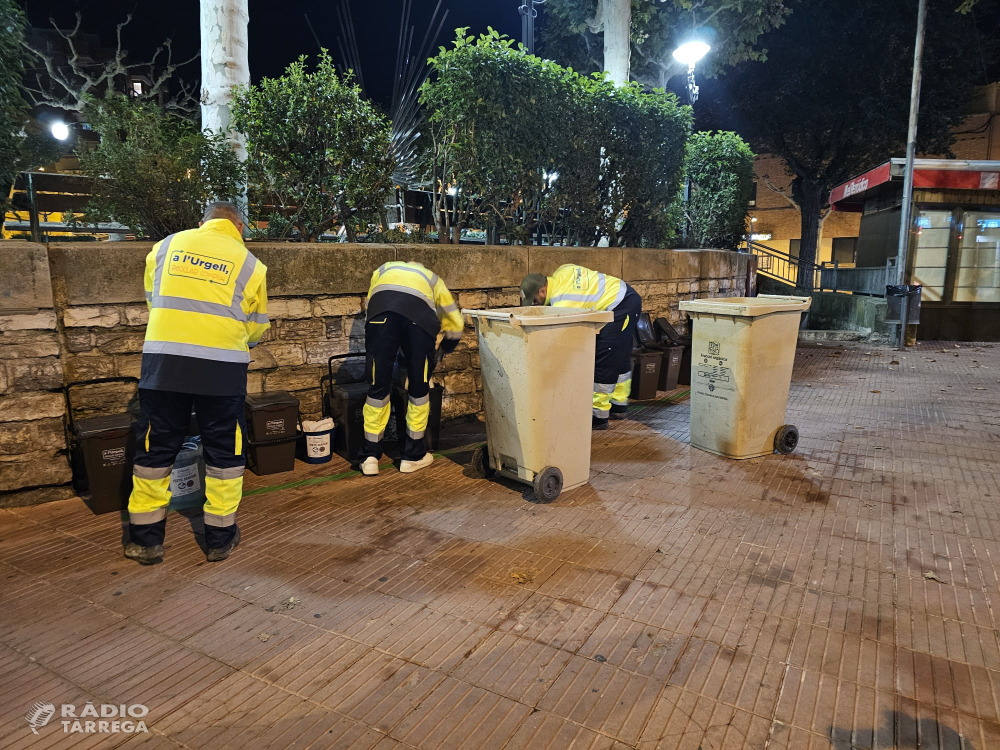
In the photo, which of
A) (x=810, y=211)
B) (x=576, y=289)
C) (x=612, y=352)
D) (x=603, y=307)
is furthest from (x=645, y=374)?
(x=810, y=211)

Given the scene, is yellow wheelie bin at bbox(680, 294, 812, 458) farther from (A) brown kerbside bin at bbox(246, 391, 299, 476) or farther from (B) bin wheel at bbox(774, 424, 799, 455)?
(A) brown kerbside bin at bbox(246, 391, 299, 476)

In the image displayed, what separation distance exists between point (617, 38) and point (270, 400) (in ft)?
30.8

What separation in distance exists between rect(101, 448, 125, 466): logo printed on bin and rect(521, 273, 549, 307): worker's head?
322cm

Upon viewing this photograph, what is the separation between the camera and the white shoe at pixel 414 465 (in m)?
5.07

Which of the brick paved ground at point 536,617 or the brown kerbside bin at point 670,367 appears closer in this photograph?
the brick paved ground at point 536,617

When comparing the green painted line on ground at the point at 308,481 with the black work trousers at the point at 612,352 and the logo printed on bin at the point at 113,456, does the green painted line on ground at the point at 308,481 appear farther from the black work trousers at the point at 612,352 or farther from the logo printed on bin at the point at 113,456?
the black work trousers at the point at 612,352

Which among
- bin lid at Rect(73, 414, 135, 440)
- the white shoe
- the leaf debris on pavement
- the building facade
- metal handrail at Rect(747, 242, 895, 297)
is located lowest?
the leaf debris on pavement

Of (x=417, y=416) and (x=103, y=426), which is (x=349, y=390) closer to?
(x=417, y=416)

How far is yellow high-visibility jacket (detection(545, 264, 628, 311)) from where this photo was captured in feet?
18.5

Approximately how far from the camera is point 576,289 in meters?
5.64

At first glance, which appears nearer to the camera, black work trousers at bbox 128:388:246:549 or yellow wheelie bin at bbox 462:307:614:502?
black work trousers at bbox 128:388:246:549

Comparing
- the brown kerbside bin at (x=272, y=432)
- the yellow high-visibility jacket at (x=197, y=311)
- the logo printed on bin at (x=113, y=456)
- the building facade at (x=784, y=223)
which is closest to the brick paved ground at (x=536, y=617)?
the brown kerbside bin at (x=272, y=432)

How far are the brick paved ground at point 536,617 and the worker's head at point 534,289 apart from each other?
162cm

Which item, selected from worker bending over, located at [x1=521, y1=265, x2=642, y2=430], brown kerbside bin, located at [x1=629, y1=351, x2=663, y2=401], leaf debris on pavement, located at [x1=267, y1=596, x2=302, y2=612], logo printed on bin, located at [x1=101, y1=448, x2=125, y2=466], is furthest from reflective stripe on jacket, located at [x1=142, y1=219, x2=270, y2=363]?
brown kerbside bin, located at [x1=629, y1=351, x2=663, y2=401]
